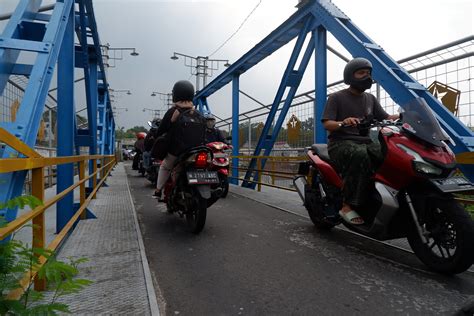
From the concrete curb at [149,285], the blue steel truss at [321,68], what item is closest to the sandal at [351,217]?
the blue steel truss at [321,68]

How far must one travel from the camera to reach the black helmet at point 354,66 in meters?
3.53

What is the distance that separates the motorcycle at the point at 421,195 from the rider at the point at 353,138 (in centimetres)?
11

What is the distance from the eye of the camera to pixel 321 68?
6.21 meters

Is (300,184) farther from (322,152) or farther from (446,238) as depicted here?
(446,238)

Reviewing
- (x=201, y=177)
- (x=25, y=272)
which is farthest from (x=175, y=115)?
(x=25, y=272)

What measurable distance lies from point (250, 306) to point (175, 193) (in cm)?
245

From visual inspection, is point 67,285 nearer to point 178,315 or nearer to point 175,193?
point 178,315

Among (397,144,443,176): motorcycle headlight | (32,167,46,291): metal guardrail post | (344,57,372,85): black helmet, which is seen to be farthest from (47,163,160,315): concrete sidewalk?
(344,57,372,85): black helmet

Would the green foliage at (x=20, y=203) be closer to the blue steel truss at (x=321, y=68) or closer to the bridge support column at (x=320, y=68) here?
the blue steel truss at (x=321, y=68)

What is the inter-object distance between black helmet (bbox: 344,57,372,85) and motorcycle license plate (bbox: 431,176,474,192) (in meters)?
1.38

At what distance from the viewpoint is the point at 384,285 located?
2600mm

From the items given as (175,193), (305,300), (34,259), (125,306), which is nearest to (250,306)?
(305,300)

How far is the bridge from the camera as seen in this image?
7.39 feet

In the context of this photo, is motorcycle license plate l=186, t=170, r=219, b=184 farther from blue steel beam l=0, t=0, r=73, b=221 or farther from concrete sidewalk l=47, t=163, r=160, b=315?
blue steel beam l=0, t=0, r=73, b=221
